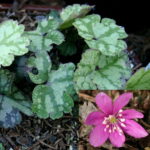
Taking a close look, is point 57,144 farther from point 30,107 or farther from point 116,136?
point 116,136

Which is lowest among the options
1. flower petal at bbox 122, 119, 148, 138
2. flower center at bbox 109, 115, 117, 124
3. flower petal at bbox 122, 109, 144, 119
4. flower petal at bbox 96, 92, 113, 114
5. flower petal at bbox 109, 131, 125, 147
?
flower petal at bbox 109, 131, 125, 147

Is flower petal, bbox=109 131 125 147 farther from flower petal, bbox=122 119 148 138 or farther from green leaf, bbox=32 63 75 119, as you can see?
green leaf, bbox=32 63 75 119

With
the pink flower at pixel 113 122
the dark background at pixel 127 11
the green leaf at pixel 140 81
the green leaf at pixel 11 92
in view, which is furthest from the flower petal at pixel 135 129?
the dark background at pixel 127 11

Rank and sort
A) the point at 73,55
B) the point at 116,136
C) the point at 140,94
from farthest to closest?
the point at 73,55, the point at 140,94, the point at 116,136

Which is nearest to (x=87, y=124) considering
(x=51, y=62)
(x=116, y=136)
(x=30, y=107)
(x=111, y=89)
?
(x=116, y=136)

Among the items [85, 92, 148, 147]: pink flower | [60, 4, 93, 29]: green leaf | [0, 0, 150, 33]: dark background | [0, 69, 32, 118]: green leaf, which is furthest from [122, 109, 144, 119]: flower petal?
[0, 0, 150, 33]: dark background

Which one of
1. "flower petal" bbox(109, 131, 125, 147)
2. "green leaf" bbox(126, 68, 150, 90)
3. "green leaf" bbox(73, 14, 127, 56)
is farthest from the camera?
"green leaf" bbox(73, 14, 127, 56)

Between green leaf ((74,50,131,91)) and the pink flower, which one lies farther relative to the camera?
green leaf ((74,50,131,91))

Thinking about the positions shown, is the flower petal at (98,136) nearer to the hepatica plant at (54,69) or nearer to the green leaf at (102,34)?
the hepatica plant at (54,69)
